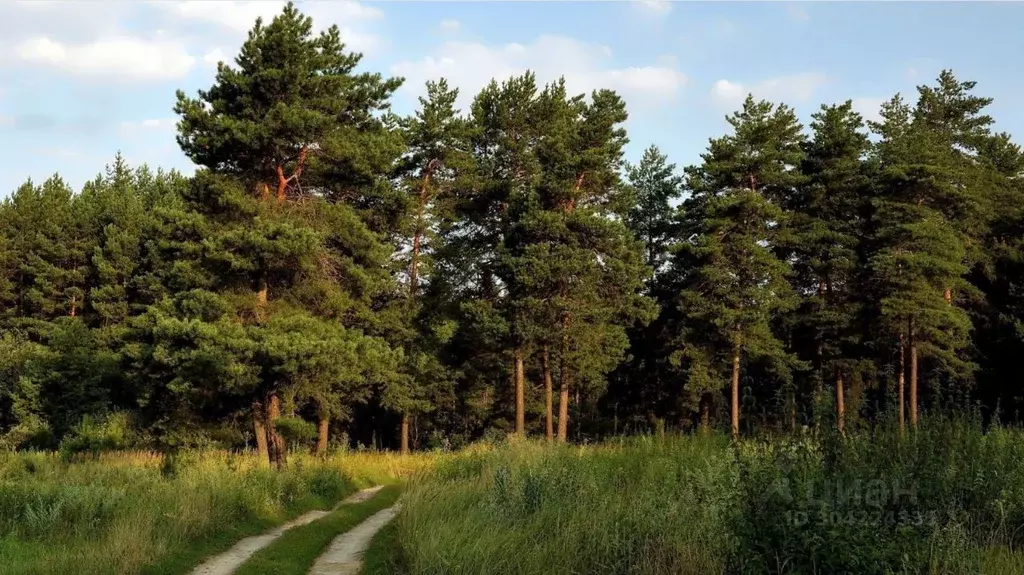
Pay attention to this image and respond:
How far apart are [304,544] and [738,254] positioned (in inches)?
1108

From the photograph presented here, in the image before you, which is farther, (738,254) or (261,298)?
(738,254)

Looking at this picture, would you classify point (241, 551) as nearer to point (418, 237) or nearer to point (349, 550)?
point (349, 550)

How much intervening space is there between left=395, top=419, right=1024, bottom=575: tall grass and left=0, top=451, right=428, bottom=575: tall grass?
359cm

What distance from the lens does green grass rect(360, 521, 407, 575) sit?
921 centimetres

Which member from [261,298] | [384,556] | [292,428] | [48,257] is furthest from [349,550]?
[48,257]

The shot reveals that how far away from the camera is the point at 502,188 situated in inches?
1407

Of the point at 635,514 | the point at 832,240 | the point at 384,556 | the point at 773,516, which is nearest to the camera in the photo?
the point at 773,516

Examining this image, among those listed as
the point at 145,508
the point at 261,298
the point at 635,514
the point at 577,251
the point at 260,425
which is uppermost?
the point at 577,251

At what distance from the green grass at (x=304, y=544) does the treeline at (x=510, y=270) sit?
7.07 metres

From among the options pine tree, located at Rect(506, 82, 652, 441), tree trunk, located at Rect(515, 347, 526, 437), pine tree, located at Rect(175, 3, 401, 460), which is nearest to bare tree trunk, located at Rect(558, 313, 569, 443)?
pine tree, located at Rect(506, 82, 652, 441)

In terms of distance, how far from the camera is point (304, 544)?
11.6 meters

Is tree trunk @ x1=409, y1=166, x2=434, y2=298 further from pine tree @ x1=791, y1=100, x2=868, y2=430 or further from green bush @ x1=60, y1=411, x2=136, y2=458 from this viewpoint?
pine tree @ x1=791, y1=100, x2=868, y2=430

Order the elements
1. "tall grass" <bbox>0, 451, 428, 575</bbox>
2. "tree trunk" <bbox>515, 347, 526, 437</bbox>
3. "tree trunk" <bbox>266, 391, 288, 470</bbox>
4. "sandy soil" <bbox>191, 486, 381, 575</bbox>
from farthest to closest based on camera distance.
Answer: "tree trunk" <bbox>515, 347, 526, 437</bbox> → "tree trunk" <bbox>266, 391, 288, 470</bbox> → "sandy soil" <bbox>191, 486, 381, 575</bbox> → "tall grass" <bbox>0, 451, 428, 575</bbox>

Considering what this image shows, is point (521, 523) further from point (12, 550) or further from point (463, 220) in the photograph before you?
point (463, 220)
